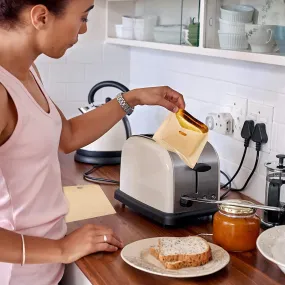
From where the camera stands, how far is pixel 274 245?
1.21 m

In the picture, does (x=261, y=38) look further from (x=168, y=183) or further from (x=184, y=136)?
(x=168, y=183)

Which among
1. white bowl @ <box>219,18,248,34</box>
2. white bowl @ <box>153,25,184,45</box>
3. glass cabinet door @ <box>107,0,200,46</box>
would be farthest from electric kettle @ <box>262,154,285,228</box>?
white bowl @ <box>153,25,184,45</box>

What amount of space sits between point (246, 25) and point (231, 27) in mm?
53

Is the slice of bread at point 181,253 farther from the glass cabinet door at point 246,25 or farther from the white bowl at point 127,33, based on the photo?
the white bowl at point 127,33

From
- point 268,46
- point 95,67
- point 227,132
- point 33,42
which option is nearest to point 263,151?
point 227,132

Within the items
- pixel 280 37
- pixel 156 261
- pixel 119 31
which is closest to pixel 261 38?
pixel 280 37

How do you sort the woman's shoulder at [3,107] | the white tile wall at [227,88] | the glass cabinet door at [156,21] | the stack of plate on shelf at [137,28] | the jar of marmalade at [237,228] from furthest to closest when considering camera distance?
the stack of plate on shelf at [137,28]
the glass cabinet door at [156,21]
the white tile wall at [227,88]
the jar of marmalade at [237,228]
the woman's shoulder at [3,107]

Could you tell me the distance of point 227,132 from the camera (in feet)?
6.07

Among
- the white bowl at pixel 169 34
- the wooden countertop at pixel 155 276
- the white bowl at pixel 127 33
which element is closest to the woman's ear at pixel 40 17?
the wooden countertop at pixel 155 276

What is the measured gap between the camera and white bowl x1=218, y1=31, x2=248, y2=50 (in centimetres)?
153

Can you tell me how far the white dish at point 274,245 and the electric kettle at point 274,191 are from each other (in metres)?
0.15

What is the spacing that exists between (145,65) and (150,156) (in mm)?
1025

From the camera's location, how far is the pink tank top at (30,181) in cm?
116

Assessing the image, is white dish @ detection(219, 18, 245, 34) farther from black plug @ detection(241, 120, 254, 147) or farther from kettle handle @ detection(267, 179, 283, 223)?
kettle handle @ detection(267, 179, 283, 223)
